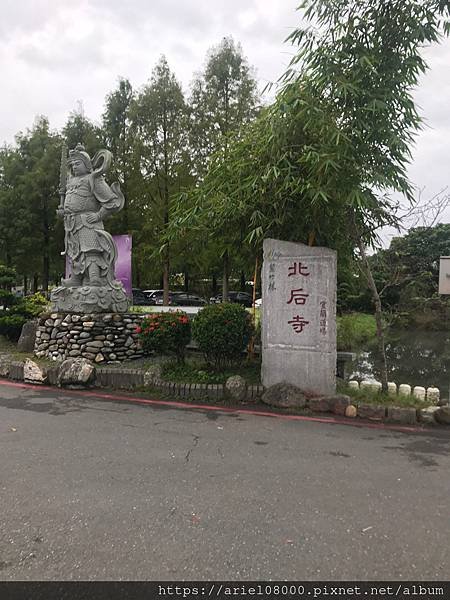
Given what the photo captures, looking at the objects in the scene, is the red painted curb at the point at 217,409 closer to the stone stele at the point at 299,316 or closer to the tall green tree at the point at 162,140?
the stone stele at the point at 299,316

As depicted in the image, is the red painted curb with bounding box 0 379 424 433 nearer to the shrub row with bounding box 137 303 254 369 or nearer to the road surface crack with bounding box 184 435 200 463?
the shrub row with bounding box 137 303 254 369

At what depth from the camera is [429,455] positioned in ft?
13.8

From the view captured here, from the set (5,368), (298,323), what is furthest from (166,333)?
(5,368)

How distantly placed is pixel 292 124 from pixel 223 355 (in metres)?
3.53

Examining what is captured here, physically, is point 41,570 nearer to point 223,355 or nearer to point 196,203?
point 223,355

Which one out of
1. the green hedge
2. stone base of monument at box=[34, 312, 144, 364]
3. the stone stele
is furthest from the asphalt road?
stone base of monument at box=[34, 312, 144, 364]

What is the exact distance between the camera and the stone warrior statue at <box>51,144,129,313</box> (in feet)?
26.9

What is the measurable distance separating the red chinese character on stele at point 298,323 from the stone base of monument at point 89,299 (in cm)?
382

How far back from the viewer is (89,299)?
7922 mm

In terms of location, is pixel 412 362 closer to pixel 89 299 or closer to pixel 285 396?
pixel 285 396

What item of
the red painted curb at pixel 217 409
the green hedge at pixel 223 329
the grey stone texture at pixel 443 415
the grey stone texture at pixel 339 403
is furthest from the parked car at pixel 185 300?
the grey stone texture at pixel 443 415

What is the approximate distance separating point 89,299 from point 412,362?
11.5 m

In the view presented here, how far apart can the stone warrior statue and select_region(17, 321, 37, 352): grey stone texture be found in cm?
166

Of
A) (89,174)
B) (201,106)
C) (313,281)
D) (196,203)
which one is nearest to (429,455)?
(313,281)
